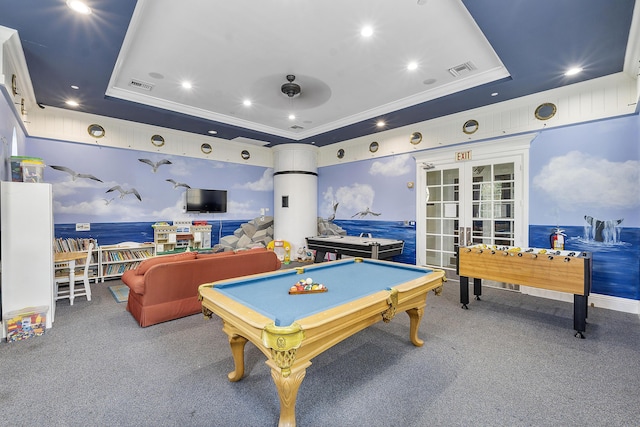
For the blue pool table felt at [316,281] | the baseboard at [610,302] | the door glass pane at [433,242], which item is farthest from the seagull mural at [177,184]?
the baseboard at [610,302]

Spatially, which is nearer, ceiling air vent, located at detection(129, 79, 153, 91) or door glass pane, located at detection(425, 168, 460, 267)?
ceiling air vent, located at detection(129, 79, 153, 91)

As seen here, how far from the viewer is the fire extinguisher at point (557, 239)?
164 inches

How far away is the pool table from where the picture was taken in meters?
1.55

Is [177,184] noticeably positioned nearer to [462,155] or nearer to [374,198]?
[374,198]

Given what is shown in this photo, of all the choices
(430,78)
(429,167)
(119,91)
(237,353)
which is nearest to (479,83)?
(430,78)

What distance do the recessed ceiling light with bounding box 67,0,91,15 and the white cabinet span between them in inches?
75.6

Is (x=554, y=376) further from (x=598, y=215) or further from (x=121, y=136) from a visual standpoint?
(x=121, y=136)

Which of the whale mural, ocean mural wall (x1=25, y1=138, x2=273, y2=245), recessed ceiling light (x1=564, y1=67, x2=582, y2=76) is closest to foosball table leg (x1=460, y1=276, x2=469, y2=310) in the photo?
the whale mural

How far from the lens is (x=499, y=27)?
2812mm

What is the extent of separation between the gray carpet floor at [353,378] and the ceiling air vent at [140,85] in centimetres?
332

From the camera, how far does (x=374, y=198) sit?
21.8ft

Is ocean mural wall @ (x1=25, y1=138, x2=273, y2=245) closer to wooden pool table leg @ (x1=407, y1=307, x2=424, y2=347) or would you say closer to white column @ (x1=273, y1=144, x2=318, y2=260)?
white column @ (x1=273, y1=144, x2=318, y2=260)

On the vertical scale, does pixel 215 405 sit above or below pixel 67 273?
below

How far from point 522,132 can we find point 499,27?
7.87 ft
